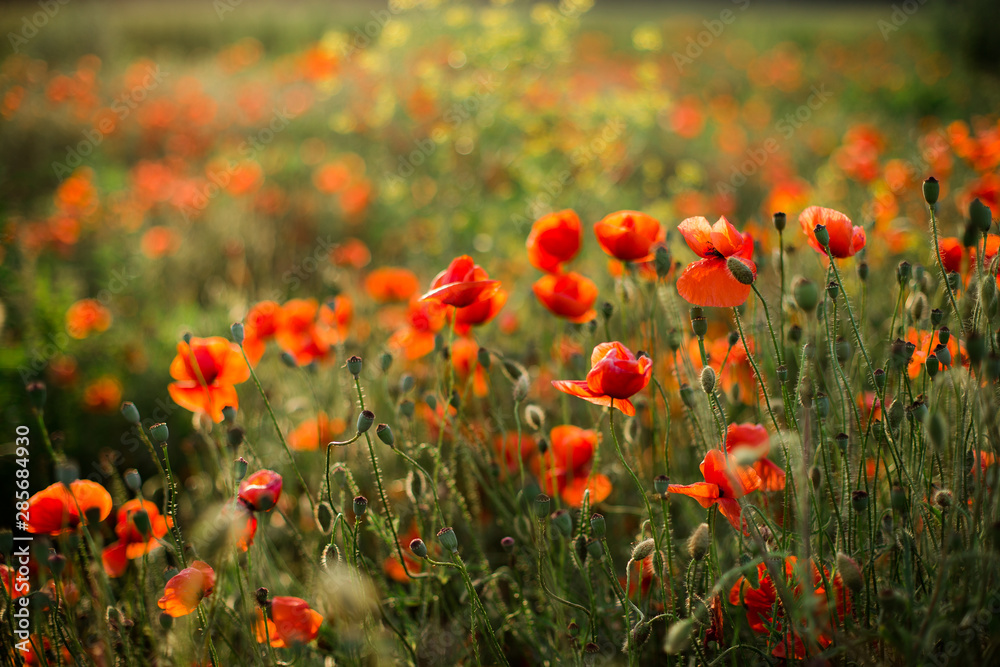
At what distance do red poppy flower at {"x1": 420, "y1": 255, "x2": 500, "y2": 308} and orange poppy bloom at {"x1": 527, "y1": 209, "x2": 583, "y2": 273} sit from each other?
0.22m

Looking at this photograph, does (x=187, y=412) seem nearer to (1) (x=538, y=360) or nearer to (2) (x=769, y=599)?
(1) (x=538, y=360)

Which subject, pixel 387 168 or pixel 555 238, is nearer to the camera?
pixel 555 238

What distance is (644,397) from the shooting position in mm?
1740

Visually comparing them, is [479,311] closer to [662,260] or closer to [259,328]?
[662,260]

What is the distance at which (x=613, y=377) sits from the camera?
1.07m

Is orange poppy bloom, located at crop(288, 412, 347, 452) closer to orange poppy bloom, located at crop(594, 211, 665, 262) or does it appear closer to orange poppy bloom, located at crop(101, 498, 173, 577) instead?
orange poppy bloom, located at crop(101, 498, 173, 577)

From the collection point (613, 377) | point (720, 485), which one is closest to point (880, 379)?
point (720, 485)

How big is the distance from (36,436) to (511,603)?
1678 millimetres

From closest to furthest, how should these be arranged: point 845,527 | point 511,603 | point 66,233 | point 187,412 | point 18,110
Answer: point 845,527
point 511,603
point 187,412
point 66,233
point 18,110

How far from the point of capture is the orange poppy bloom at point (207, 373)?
1.40 m

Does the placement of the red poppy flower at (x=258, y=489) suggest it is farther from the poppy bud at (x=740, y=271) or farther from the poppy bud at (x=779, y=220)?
the poppy bud at (x=779, y=220)

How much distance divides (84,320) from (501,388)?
60.1 inches

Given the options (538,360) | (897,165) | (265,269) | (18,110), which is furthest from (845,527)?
(18,110)

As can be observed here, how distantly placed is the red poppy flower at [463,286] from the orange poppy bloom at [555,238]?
0.73ft
